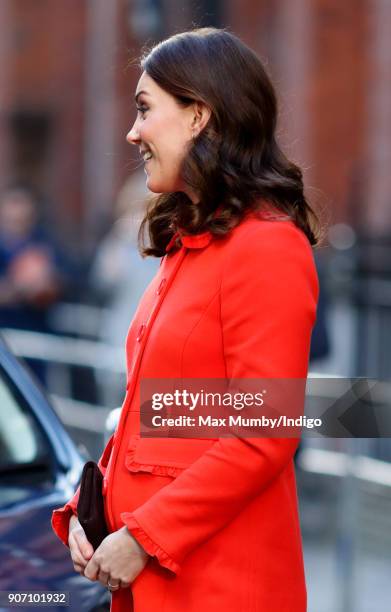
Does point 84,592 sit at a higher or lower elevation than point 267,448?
lower

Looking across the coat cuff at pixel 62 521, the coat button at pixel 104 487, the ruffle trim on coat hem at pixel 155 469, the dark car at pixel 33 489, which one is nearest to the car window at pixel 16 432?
the dark car at pixel 33 489

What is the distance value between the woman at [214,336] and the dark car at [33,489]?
24 centimetres

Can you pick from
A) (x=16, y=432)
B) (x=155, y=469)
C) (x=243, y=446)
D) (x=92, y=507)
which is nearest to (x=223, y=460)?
(x=243, y=446)

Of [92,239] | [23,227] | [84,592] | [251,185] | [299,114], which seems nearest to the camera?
[251,185]

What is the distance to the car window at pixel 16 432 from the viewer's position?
3.47 m

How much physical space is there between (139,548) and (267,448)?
11.3 inches

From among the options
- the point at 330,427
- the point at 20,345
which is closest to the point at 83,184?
the point at 20,345

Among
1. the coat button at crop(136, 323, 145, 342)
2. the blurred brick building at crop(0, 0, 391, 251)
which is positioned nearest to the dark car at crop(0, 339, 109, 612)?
the coat button at crop(136, 323, 145, 342)

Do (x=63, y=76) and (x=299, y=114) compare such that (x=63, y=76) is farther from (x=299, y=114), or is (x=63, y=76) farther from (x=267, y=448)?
(x=267, y=448)

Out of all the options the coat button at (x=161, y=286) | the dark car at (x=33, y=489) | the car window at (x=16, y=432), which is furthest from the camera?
the car window at (x=16, y=432)

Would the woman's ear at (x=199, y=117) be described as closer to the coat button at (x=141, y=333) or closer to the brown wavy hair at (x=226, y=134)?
the brown wavy hair at (x=226, y=134)

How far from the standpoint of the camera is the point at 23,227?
970 centimetres

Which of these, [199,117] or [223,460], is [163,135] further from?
[223,460]

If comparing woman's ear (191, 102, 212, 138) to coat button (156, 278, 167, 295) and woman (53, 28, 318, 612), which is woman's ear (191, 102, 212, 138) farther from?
coat button (156, 278, 167, 295)
